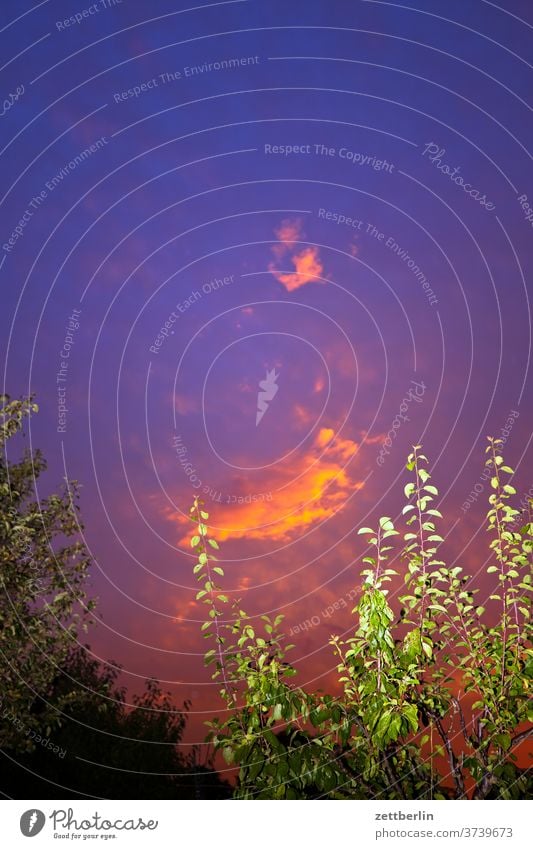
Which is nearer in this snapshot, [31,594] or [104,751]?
[31,594]

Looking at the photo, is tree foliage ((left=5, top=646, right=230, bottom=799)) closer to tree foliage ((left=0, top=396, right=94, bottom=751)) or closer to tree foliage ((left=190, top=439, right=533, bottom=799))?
tree foliage ((left=0, top=396, right=94, bottom=751))

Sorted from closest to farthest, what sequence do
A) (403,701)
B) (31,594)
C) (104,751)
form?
(403,701), (31,594), (104,751)

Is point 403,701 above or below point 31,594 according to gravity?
below

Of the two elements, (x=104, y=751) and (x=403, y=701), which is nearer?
(x=403, y=701)

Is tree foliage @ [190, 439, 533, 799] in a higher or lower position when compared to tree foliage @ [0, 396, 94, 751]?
lower

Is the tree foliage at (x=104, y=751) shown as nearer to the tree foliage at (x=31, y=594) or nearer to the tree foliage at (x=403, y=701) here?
the tree foliage at (x=31, y=594)

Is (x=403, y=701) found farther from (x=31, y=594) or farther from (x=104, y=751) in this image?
(x=104, y=751)

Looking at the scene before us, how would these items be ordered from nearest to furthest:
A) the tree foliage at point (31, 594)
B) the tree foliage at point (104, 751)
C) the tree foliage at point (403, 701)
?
the tree foliage at point (403, 701), the tree foliage at point (31, 594), the tree foliage at point (104, 751)

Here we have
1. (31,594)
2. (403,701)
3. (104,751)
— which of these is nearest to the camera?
(403,701)

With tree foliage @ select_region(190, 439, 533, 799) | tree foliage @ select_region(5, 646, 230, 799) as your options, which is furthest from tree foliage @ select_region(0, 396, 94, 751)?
tree foliage @ select_region(190, 439, 533, 799)

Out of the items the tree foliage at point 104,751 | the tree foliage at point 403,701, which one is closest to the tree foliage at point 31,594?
the tree foliage at point 104,751

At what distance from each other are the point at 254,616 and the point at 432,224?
533cm

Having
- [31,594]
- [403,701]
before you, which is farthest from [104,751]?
[403,701]

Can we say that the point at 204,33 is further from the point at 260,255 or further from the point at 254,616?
the point at 254,616
